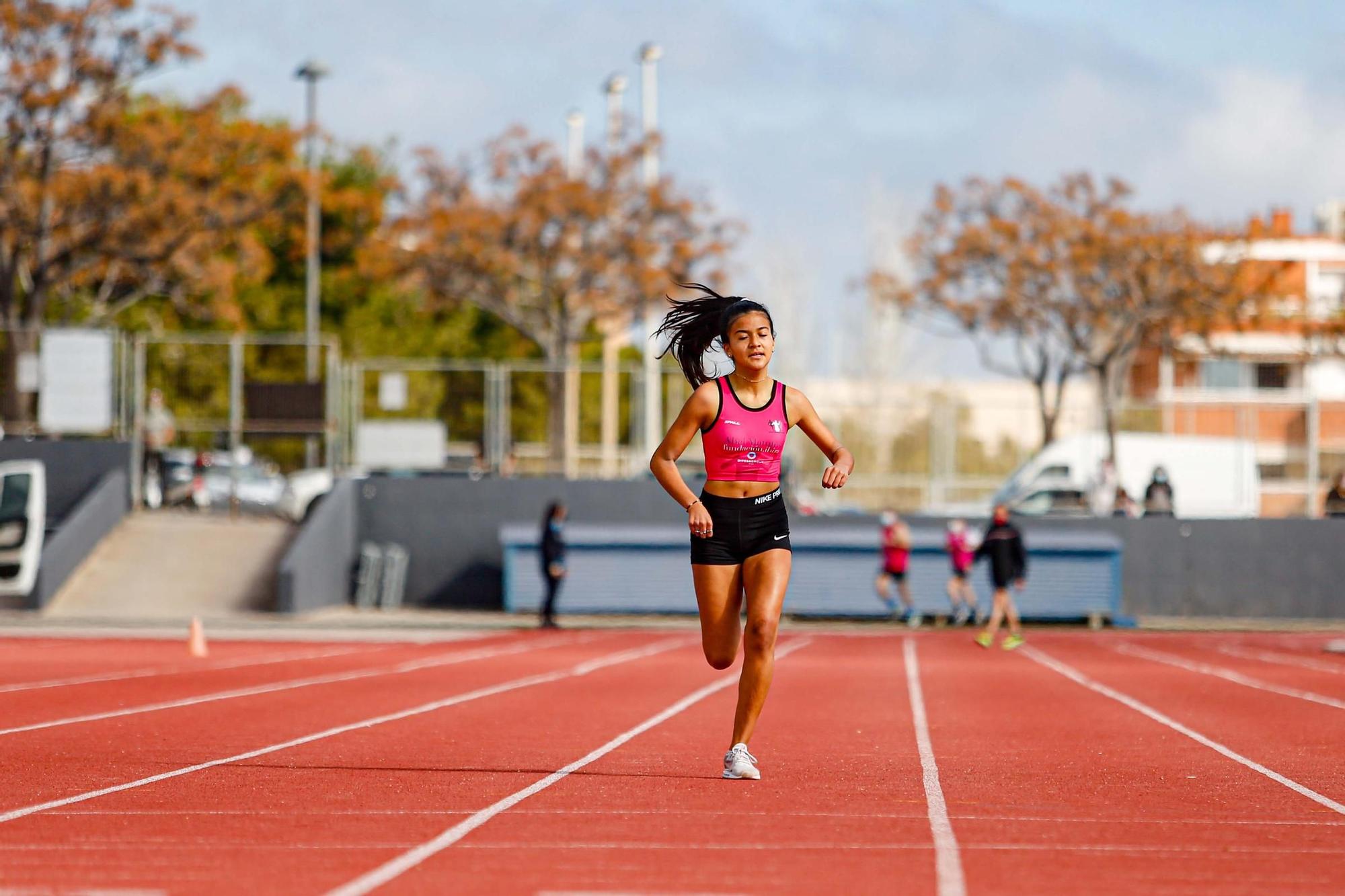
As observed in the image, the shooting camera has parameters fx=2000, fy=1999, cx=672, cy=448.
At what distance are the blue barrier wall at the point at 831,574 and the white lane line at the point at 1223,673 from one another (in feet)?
16.5

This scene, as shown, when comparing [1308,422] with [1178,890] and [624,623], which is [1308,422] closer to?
[624,623]

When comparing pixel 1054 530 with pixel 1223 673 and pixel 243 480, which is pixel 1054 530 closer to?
pixel 1223 673

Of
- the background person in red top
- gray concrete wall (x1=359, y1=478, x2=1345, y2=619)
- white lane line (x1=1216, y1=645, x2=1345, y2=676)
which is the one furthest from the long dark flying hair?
gray concrete wall (x1=359, y1=478, x2=1345, y2=619)

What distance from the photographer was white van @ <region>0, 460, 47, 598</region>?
29.4 m

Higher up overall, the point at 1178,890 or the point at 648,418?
the point at 648,418

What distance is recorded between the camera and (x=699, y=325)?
9125 mm

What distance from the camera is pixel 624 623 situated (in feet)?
102

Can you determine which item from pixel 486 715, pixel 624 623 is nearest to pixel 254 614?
pixel 624 623

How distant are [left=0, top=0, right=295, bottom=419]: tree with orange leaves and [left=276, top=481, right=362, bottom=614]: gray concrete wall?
20.4 feet

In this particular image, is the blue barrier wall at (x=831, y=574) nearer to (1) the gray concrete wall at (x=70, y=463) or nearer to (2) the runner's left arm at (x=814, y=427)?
(1) the gray concrete wall at (x=70, y=463)

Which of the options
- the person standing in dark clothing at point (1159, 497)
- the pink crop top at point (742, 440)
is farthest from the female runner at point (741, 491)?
the person standing in dark clothing at point (1159, 497)

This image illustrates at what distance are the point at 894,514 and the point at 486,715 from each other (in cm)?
1941

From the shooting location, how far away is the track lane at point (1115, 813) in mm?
6555

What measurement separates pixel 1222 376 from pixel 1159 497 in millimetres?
41395
